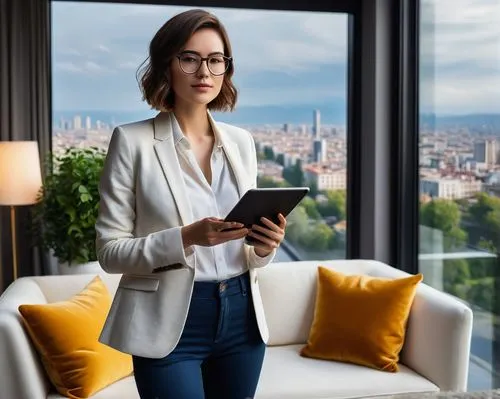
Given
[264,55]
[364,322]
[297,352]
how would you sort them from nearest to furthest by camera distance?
[364,322]
[297,352]
[264,55]

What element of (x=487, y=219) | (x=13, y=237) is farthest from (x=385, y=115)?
(x=13, y=237)

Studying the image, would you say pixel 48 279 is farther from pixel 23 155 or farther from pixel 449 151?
pixel 449 151

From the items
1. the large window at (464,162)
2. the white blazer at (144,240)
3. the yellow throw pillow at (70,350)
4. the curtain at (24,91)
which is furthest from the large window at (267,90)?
the white blazer at (144,240)

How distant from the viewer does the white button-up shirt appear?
178 cm

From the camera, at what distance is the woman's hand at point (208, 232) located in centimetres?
165

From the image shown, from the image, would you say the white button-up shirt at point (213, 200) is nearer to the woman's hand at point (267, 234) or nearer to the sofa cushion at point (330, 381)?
the woman's hand at point (267, 234)

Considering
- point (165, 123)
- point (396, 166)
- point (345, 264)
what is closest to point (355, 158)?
point (396, 166)

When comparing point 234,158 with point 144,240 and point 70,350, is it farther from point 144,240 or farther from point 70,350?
point 70,350

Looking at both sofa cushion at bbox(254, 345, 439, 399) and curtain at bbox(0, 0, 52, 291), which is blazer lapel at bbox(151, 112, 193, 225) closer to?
sofa cushion at bbox(254, 345, 439, 399)

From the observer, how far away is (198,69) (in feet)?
5.83

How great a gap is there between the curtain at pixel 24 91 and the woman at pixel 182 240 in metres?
2.45

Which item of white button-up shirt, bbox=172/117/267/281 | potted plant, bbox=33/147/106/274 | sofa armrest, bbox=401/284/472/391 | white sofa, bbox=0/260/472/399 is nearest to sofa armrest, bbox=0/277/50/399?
white sofa, bbox=0/260/472/399

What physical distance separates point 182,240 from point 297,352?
179cm

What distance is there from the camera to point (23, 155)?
12.3ft
